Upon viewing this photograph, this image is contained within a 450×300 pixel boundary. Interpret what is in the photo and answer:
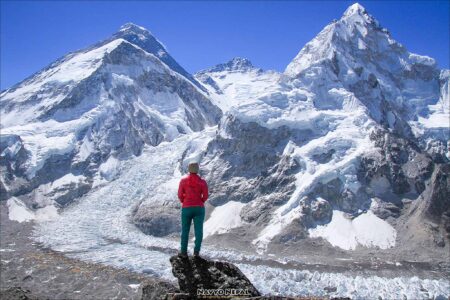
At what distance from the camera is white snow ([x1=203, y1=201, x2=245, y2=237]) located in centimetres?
13362

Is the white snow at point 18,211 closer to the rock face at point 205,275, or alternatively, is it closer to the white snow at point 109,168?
the white snow at point 109,168

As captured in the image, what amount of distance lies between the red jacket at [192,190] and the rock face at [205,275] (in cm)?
187

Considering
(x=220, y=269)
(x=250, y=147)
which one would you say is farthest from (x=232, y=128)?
(x=220, y=269)

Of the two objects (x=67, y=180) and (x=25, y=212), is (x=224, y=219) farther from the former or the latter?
(x=67, y=180)

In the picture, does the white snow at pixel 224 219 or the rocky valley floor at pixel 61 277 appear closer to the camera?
the rocky valley floor at pixel 61 277

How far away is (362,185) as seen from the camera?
469ft

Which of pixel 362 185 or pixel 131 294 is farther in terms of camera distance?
pixel 362 185

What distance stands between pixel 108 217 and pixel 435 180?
3590 inches

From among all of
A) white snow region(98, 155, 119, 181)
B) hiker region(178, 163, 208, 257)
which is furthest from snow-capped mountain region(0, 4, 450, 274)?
hiker region(178, 163, 208, 257)

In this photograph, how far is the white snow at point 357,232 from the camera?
4756 inches

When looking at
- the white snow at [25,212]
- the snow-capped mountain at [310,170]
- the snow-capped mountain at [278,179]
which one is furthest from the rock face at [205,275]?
the white snow at [25,212]

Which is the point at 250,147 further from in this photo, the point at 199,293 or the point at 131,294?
the point at 199,293

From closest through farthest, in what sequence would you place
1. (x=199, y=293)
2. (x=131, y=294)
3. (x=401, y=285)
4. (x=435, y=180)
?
(x=199, y=293) < (x=131, y=294) < (x=401, y=285) < (x=435, y=180)

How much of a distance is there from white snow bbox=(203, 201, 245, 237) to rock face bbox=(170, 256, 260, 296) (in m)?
115
